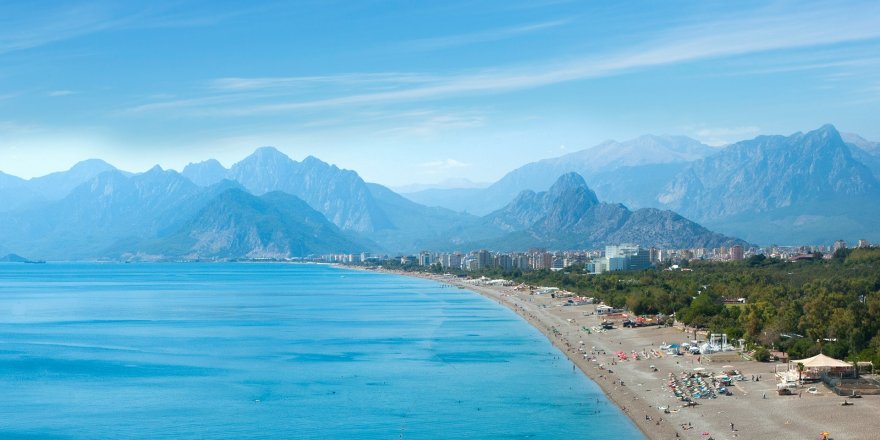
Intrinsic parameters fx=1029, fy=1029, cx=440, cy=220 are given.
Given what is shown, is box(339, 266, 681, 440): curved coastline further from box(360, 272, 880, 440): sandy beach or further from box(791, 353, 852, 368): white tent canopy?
box(791, 353, 852, 368): white tent canopy

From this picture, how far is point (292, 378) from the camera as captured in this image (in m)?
54.3

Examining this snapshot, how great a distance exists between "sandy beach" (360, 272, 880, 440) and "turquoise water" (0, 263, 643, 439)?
4.34 ft

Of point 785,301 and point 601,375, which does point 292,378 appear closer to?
point 601,375

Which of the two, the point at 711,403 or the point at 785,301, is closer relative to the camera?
the point at 711,403

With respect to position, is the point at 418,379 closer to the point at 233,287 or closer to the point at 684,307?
the point at 684,307

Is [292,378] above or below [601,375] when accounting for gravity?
below

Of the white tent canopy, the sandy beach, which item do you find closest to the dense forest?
the white tent canopy

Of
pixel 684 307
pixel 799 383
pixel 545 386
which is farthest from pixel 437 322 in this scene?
pixel 799 383

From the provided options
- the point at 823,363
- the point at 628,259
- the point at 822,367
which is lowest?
the point at 822,367

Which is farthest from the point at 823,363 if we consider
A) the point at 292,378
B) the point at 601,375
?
the point at 292,378

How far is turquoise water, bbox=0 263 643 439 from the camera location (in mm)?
41500

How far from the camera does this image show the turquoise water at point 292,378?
41500 mm

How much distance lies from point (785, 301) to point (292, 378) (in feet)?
115

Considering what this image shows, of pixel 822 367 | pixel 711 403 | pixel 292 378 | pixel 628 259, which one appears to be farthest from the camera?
pixel 628 259
